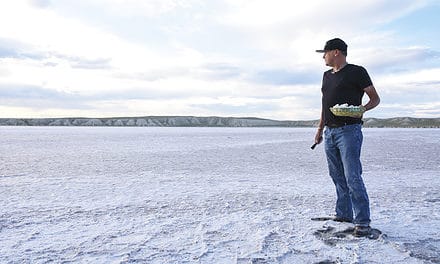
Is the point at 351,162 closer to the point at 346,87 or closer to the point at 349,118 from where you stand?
the point at 349,118

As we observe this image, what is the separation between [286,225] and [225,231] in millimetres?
713

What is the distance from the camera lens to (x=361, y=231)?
3.82 meters

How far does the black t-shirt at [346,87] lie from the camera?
12.9 ft

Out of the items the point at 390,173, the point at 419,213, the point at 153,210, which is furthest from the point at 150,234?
the point at 390,173

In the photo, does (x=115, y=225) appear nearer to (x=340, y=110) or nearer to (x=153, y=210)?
(x=153, y=210)

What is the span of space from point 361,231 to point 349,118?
3.78ft

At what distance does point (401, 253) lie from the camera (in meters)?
3.30

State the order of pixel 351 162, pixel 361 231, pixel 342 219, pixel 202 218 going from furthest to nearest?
pixel 202 218 → pixel 342 219 → pixel 351 162 → pixel 361 231

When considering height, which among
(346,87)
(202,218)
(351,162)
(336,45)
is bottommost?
(202,218)

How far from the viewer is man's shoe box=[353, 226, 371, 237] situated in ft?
12.5

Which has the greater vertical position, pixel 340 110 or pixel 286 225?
pixel 340 110

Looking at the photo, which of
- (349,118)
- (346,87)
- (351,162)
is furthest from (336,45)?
(351,162)

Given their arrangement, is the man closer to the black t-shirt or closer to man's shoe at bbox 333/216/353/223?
the black t-shirt

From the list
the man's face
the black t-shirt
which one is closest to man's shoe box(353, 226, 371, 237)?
the black t-shirt
